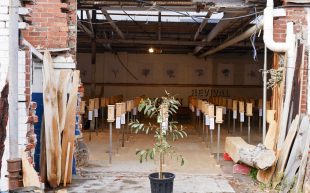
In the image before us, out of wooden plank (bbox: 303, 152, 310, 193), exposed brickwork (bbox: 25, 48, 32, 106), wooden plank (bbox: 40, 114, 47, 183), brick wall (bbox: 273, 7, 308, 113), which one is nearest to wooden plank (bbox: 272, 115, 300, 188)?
wooden plank (bbox: 303, 152, 310, 193)

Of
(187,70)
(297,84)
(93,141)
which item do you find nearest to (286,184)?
(297,84)

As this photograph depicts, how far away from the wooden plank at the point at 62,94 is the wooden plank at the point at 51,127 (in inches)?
4.4

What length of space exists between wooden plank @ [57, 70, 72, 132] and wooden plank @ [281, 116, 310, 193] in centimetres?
340

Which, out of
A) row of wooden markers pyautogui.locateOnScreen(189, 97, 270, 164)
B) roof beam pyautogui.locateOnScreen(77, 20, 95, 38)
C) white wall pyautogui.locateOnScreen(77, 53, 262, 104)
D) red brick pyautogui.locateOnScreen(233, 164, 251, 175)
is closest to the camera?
red brick pyautogui.locateOnScreen(233, 164, 251, 175)

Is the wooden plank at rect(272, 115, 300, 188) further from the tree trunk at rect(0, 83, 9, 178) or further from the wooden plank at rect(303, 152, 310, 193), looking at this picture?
the tree trunk at rect(0, 83, 9, 178)

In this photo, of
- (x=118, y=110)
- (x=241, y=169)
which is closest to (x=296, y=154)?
(x=241, y=169)

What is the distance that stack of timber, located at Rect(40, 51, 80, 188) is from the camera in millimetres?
5469

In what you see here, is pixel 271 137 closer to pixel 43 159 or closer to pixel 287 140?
pixel 287 140

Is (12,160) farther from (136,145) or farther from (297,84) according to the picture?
(136,145)

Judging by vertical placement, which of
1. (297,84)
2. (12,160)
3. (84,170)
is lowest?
(84,170)

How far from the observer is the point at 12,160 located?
4.30 m

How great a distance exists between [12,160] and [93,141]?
20.0 feet

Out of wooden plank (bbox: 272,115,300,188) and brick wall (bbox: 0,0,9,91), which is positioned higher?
brick wall (bbox: 0,0,9,91)

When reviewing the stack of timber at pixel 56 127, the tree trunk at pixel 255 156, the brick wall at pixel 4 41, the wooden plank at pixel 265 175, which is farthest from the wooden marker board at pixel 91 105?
the brick wall at pixel 4 41
